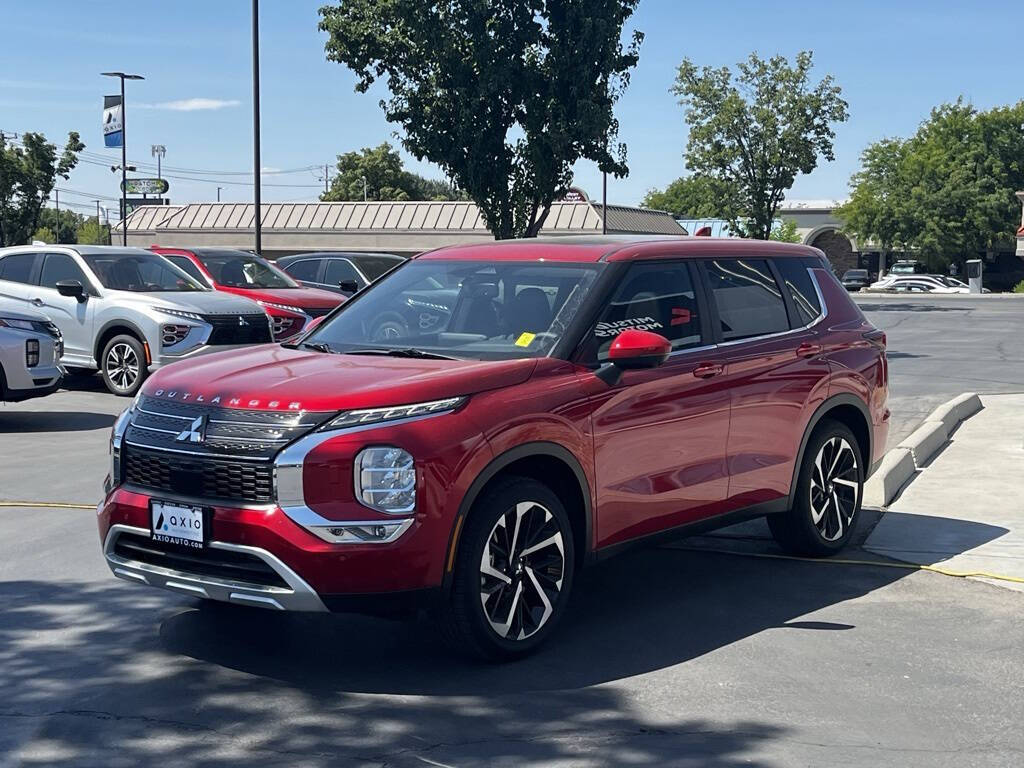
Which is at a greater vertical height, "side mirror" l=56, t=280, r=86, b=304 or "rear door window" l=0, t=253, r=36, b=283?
"rear door window" l=0, t=253, r=36, b=283

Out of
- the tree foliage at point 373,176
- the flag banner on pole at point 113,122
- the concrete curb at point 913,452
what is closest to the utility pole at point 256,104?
the concrete curb at point 913,452

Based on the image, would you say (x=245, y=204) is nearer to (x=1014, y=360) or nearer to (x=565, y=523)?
(x=1014, y=360)

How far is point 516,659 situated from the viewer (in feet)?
18.1

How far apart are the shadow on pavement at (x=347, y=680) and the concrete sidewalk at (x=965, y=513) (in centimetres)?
82

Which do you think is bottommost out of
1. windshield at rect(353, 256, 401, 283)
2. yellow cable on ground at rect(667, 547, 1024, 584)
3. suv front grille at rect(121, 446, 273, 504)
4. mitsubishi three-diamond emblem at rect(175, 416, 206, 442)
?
yellow cable on ground at rect(667, 547, 1024, 584)

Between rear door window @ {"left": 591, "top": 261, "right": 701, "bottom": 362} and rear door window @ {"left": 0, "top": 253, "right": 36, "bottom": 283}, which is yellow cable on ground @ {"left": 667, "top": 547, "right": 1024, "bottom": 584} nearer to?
rear door window @ {"left": 591, "top": 261, "right": 701, "bottom": 362}

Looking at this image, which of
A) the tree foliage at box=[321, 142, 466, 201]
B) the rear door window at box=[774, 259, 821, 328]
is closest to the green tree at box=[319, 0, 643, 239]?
the rear door window at box=[774, 259, 821, 328]

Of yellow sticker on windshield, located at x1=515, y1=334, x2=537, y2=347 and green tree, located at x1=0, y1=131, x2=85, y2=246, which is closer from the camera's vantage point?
yellow sticker on windshield, located at x1=515, y1=334, x2=537, y2=347

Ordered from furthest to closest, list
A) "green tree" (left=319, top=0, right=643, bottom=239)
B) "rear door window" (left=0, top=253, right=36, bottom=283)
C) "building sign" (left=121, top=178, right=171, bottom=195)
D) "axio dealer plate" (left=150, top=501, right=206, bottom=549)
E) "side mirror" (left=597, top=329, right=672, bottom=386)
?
"building sign" (left=121, top=178, right=171, bottom=195) < "green tree" (left=319, top=0, right=643, bottom=239) < "rear door window" (left=0, top=253, right=36, bottom=283) < "side mirror" (left=597, top=329, right=672, bottom=386) < "axio dealer plate" (left=150, top=501, right=206, bottom=549)

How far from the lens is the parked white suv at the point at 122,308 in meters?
14.8

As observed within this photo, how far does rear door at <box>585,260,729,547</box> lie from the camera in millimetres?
5953

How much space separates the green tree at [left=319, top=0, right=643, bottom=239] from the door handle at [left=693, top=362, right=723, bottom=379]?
62.8 ft

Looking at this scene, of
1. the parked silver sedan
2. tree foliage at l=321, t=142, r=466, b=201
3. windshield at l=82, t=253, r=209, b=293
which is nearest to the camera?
the parked silver sedan

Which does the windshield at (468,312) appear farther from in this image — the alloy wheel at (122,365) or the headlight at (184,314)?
the alloy wheel at (122,365)
